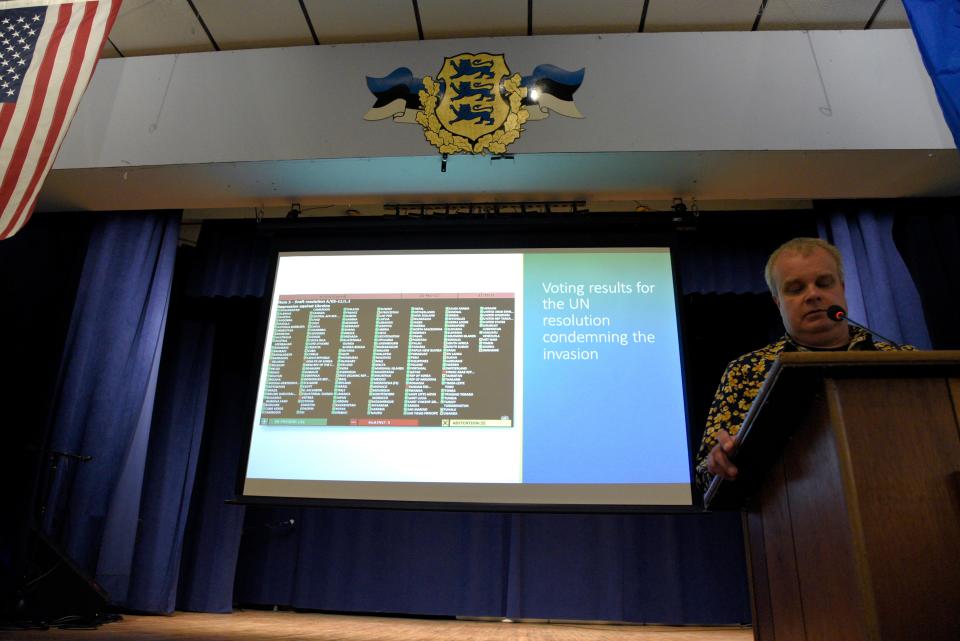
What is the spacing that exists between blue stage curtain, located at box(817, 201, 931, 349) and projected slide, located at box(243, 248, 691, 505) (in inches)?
36.2

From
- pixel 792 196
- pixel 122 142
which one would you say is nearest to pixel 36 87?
pixel 122 142

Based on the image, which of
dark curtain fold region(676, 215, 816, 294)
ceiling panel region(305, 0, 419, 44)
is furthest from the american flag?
dark curtain fold region(676, 215, 816, 294)

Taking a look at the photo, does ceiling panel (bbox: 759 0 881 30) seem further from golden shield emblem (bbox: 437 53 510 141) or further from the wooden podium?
the wooden podium

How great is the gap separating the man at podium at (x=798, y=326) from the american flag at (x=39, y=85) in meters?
1.92

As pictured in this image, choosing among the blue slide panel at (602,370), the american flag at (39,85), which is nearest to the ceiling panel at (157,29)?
the american flag at (39,85)

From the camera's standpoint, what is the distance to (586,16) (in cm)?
253

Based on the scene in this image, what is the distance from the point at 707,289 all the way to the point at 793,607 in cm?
241

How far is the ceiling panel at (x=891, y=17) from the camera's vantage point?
7.98 ft

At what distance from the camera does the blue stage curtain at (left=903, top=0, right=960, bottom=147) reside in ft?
5.37

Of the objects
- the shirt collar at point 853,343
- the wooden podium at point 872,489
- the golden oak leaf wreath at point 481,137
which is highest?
the golden oak leaf wreath at point 481,137

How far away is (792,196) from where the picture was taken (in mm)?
2721

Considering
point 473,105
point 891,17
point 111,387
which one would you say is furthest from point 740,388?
point 111,387

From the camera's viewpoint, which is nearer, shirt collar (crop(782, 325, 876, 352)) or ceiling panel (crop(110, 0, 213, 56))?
shirt collar (crop(782, 325, 876, 352))

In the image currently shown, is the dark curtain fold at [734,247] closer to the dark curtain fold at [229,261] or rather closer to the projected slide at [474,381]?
the projected slide at [474,381]
